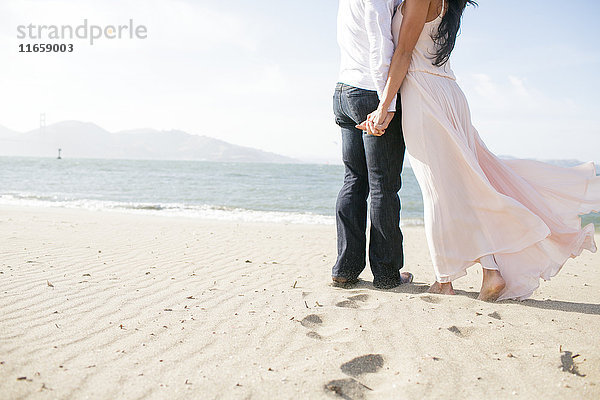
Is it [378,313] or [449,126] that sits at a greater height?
[449,126]

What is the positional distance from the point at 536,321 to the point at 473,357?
0.67m

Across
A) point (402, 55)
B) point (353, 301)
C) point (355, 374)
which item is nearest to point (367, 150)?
point (402, 55)

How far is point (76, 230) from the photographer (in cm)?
636

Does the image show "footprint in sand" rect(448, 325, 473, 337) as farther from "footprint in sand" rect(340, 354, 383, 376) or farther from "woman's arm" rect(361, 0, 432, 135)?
"woman's arm" rect(361, 0, 432, 135)

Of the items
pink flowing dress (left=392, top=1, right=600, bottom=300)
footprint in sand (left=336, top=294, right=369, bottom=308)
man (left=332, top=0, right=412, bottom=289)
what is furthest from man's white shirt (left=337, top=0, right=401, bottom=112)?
footprint in sand (left=336, top=294, right=369, bottom=308)

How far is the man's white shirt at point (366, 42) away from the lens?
2.69m

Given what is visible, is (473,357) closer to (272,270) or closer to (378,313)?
(378,313)

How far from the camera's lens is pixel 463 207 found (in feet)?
9.02

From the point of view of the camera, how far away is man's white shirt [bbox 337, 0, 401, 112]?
8.83 feet

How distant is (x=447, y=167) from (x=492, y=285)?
0.79 m

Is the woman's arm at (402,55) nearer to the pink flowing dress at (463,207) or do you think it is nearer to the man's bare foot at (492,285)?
the pink flowing dress at (463,207)

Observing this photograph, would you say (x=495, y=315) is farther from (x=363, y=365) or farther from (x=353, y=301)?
(x=363, y=365)

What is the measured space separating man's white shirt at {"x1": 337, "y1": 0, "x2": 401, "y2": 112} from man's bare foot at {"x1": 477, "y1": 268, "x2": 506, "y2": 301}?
1206 millimetres

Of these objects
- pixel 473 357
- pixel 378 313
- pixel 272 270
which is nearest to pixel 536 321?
pixel 473 357
